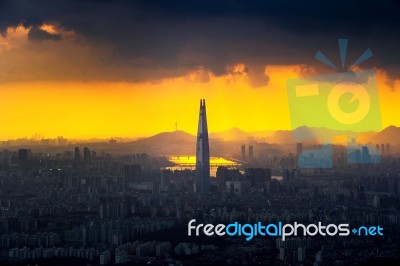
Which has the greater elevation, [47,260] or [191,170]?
[191,170]

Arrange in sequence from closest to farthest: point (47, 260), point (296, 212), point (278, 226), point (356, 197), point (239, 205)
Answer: point (47, 260), point (278, 226), point (296, 212), point (239, 205), point (356, 197)

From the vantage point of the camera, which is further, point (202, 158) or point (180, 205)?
point (202, 158)

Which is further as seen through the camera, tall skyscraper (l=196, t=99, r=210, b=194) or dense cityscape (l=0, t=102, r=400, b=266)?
tall skyscraper (l=196, t=99, r=210, b=194)

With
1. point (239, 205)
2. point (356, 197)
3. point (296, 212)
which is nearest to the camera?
point (296, 212)

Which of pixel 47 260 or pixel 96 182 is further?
pixel 96 182

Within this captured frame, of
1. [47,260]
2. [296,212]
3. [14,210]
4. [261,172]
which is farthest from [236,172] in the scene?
[47,260]

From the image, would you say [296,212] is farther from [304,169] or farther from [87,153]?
[87,153]

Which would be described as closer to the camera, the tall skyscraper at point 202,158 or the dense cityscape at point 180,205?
the dense cityscape at point 180,205

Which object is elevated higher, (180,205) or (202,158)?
(202,158)
